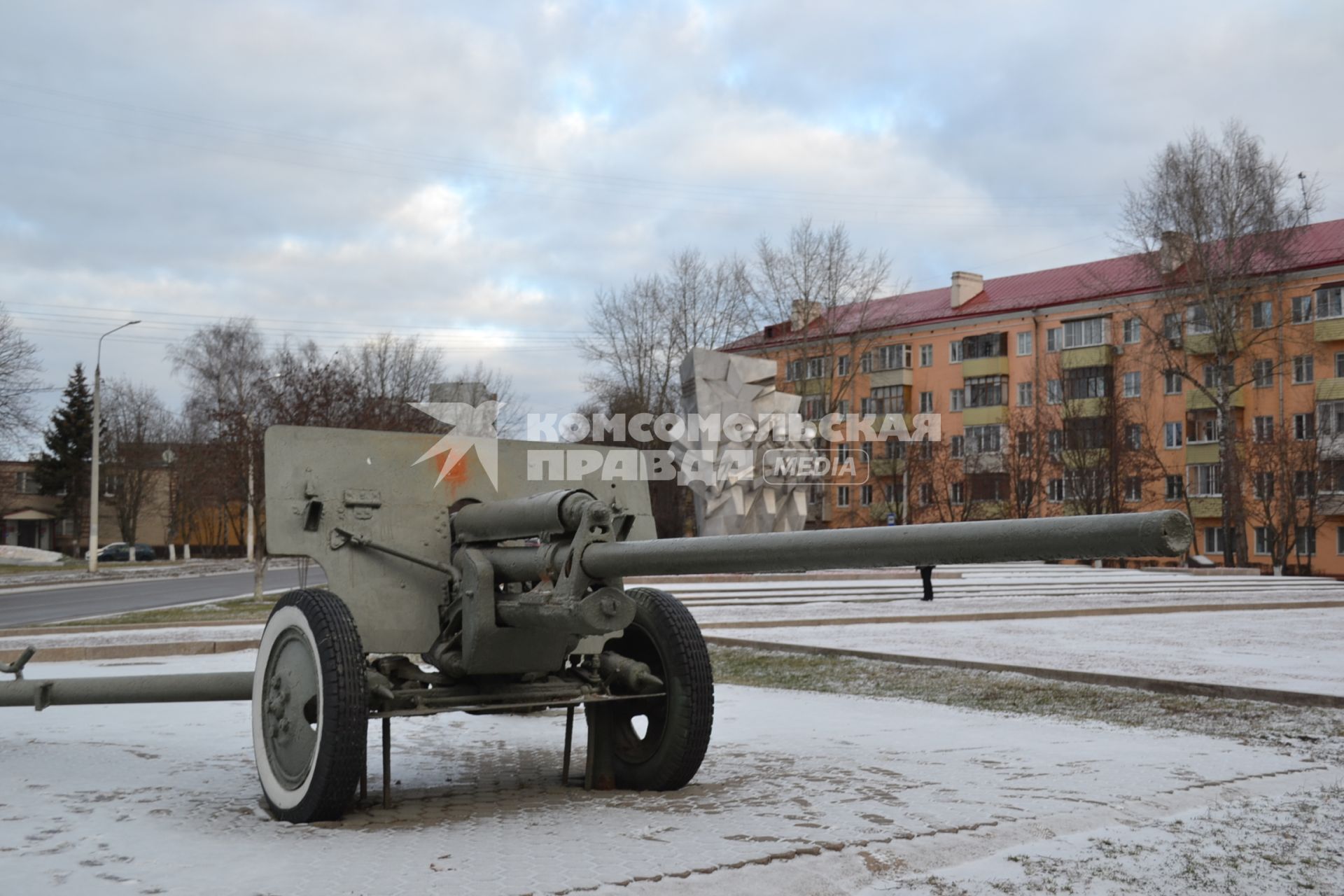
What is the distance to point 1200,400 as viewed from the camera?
5319 cm

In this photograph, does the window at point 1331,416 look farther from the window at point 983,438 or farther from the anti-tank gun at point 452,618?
the anti-tank gun at point 452,618

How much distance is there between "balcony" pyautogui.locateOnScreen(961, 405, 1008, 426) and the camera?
59312 mm

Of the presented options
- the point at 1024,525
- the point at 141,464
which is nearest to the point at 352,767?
the point at 1024,525

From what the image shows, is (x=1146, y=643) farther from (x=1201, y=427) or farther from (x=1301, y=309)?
(x=1201, y=427)

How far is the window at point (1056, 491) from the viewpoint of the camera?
53312 mm

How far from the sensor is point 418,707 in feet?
18.9

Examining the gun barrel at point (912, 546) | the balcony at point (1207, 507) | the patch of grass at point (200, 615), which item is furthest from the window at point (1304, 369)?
the gun barrel at point (912, 546)

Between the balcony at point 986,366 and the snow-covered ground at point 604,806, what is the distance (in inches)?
2092

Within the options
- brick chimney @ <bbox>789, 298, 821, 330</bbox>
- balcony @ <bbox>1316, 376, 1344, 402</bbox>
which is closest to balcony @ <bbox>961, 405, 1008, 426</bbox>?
brick chimney @ <bbox>789, 298, 821, 330</bbox>

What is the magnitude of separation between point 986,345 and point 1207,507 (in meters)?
13.1

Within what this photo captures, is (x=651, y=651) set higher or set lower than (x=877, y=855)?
higher

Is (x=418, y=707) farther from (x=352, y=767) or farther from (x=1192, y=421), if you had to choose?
(x=1192, y=421)

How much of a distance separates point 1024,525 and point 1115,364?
54156 millimetres

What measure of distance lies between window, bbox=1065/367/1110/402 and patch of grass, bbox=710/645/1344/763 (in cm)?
4468
